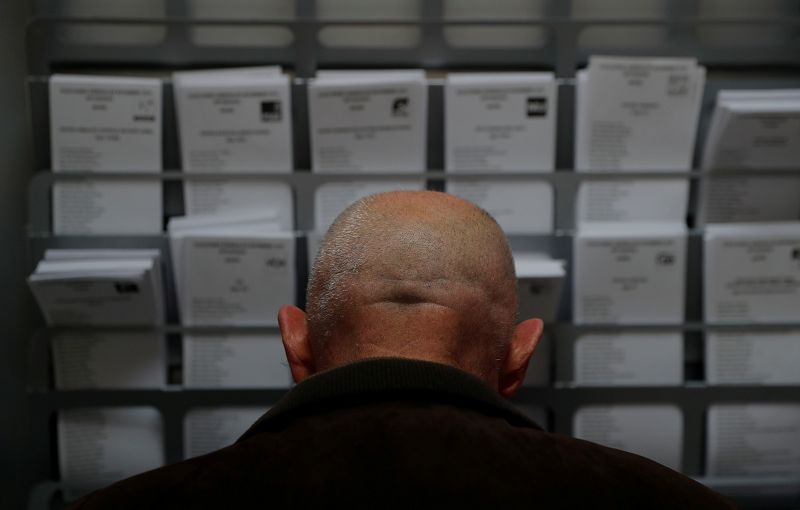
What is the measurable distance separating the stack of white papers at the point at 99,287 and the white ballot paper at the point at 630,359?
765 mm

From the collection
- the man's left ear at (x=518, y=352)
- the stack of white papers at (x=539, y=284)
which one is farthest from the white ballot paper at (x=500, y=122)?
the man's left ear at (x=518, y=352)

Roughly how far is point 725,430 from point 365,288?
0.88 m

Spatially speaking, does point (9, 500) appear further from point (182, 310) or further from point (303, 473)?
point (303, 473)

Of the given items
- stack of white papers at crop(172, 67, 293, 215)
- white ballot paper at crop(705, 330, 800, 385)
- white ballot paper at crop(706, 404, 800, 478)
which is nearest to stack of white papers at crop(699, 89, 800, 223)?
white ballot paper at crop(705, 330, 800, 385)

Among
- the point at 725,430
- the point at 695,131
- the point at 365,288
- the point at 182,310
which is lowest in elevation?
the point at 725,430

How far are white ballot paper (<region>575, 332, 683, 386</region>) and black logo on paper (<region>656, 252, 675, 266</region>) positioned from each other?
0.13 m

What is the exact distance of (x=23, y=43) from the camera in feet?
3.63

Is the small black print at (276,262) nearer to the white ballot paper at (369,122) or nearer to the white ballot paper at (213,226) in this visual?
the white ballot paper at (213,226)

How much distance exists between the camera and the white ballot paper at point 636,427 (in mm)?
1190

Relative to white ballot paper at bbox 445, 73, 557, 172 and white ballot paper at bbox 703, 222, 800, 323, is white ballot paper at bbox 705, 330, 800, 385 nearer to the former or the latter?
white ballot paper at bbox 703, 222, 800, 323

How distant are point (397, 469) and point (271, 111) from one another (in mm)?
767

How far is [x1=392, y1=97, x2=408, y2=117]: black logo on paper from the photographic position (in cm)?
108

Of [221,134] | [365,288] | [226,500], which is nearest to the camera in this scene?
[226,500]

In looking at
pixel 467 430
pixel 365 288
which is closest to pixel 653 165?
pixel 365 288
